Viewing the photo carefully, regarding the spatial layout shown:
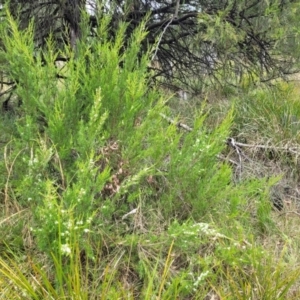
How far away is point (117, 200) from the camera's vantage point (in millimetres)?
2484

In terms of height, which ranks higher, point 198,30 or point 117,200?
point 198,30

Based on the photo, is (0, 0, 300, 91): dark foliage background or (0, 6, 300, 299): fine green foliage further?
(0, 0, 300, 91): dark foliage background

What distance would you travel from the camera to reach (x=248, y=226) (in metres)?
2.82

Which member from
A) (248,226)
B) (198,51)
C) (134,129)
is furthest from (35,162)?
(198,51)

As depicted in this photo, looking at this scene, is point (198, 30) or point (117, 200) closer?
point (117, 200)

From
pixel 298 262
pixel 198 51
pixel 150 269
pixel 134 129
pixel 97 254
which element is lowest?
pixel 298 262

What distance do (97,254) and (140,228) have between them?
0.39m

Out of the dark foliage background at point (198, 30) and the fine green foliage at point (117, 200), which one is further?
the dark foliage background at point (198, 30)

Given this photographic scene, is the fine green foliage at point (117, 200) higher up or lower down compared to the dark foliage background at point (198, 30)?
lower down

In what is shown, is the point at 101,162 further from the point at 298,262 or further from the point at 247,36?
the point at 247,36

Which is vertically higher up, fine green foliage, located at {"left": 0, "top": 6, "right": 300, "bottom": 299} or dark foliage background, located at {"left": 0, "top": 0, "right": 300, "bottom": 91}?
dark foliage background, located at {"left": 0, "top": 0, "right": 300, "bottom": 91}

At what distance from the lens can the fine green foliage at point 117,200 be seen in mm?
2100

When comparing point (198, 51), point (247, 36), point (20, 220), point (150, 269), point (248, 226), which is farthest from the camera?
point (198, 51)

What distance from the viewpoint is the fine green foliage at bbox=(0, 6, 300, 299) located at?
2100 millimetres
